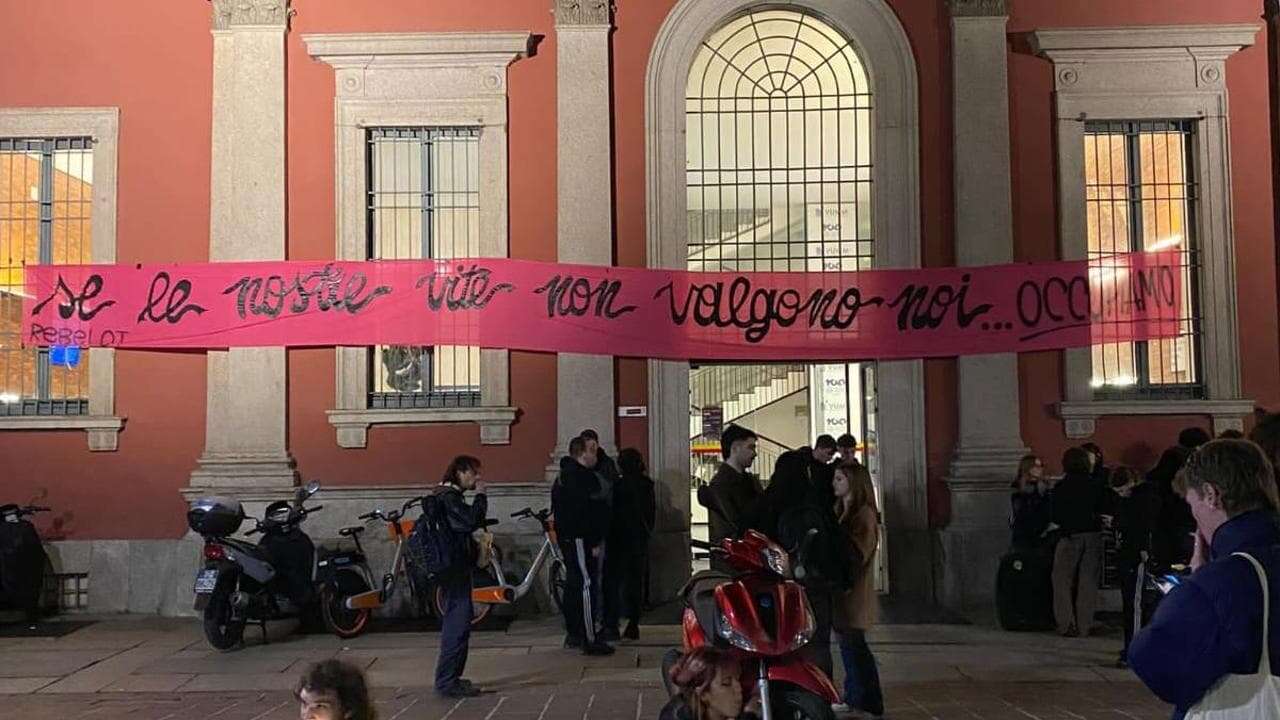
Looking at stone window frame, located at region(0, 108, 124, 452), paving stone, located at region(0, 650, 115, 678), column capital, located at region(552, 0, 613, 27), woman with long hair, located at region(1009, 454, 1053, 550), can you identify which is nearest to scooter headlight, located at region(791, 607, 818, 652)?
woman with long hair, located at region(1009, 454, 1053, 550)

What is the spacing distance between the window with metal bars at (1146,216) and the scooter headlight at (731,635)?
7.56 meters

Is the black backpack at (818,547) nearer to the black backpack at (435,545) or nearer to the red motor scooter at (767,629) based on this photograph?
the red motor scooter at (767,629)

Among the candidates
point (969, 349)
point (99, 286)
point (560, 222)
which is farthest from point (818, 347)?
point (99, 286)

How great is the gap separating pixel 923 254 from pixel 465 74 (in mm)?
4927

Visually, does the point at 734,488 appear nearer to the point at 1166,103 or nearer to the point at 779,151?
the point at 779,151

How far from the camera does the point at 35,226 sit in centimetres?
1256

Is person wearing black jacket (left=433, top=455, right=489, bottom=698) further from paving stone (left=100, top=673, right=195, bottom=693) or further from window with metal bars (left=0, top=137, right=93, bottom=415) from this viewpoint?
window with metal bars (left=0, top=137, right=93, bottom=415)

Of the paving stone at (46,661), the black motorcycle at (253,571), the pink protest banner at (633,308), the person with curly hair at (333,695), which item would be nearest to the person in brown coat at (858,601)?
the pink protest banner at (633,308)

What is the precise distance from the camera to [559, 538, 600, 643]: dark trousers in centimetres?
988

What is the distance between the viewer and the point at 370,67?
12273 mm

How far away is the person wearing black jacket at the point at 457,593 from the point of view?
8266 millimetres

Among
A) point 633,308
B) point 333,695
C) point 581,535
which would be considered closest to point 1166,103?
point 633,308

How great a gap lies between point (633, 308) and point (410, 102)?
3129 mm

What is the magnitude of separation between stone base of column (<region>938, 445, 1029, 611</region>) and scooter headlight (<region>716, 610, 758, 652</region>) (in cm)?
609
